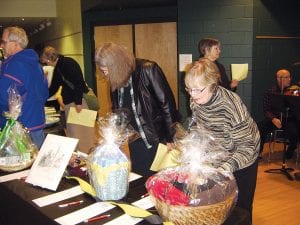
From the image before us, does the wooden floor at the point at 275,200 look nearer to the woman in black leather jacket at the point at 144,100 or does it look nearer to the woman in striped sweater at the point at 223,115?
the woman in black leather jacket at the point at 144,100

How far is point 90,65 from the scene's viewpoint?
7609mm

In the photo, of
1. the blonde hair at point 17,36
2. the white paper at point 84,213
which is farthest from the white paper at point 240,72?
the white paper at point 84,213

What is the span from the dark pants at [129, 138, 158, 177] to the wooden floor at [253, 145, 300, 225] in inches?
41.7

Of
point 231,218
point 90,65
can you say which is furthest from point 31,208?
point 90,65

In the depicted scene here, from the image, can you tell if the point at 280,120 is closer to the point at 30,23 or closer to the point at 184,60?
the point at 184,60

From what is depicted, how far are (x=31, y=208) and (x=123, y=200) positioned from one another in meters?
0.35

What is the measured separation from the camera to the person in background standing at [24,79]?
2.50 meters

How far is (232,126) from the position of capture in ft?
5.62

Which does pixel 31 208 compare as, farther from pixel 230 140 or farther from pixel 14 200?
pixel 230 140

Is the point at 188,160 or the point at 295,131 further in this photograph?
the point at 295,131

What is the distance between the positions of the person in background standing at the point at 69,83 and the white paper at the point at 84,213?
2569mm

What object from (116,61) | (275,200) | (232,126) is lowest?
(275,200)

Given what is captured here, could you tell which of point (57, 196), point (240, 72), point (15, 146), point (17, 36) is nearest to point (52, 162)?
point (57, 196)

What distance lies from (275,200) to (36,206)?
256cm
